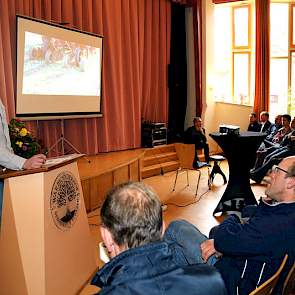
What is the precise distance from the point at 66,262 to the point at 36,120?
3.35 meters

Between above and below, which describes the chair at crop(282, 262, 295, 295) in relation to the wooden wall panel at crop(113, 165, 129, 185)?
above

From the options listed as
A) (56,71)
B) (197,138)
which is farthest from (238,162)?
(56,71)

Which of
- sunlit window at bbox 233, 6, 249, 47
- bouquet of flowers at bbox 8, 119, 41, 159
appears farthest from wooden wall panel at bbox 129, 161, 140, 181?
sunlit window at bbox 233, 6, 249, 47

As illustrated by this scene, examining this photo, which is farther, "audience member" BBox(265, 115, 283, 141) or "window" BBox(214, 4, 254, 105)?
"window" BBox(214, 4, 254, 105)

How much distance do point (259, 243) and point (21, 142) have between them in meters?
2.02

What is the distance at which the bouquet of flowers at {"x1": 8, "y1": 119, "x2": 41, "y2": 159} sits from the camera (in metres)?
3.20

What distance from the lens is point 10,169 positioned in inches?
102

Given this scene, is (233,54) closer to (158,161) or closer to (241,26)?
(241,26)

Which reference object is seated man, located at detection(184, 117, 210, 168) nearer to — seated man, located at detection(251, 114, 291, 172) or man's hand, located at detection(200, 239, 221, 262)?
seated man, located at detection(251, 114, 291, 172)

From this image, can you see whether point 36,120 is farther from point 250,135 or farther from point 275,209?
point 275,209

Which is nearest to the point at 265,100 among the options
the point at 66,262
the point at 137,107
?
the point at 137,107

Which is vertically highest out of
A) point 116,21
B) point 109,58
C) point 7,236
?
point 116,21

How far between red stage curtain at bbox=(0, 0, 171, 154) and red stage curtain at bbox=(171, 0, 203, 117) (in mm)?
626

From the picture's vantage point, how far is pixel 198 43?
909cm
